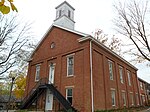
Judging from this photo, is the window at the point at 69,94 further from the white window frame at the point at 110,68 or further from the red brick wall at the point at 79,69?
the white window frame at the point at 110,68

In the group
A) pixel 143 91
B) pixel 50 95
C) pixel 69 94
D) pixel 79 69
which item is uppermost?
pixel 79 69

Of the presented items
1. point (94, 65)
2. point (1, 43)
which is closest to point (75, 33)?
point (94, 65)

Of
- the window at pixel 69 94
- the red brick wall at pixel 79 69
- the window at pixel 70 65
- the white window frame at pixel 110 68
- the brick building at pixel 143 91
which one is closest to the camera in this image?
the red brick wall at pixel 79 69

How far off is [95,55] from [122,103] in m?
8.65

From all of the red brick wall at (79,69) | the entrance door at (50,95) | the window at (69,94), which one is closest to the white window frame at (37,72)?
the red brick wall at (79,69)

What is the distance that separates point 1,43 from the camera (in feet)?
59.4

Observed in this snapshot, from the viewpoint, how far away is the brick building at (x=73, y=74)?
1548 centimetres

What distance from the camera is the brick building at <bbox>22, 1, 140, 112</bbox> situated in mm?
15484

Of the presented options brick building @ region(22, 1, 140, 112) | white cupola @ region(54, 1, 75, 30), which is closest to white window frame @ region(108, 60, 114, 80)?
brick building @ region(22, 1, 140, 112)

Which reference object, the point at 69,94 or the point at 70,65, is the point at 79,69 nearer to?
the point at 70,65

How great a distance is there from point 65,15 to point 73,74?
11.2 metres

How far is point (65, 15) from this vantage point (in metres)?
24.2

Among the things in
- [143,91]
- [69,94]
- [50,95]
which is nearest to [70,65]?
[69,94]

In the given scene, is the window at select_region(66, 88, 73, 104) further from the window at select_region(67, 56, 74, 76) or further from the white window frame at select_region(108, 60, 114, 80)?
the white window frame at select_region(108, 60, 114, 80)
